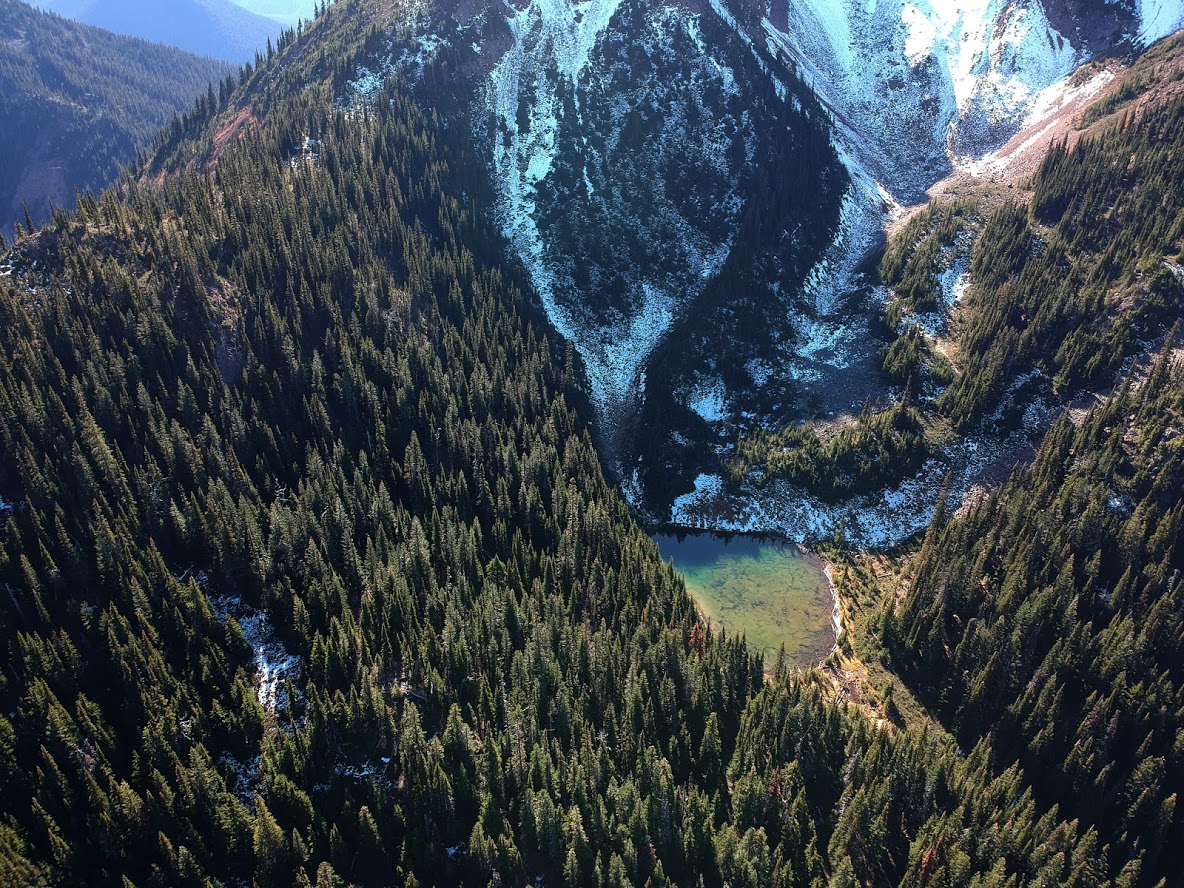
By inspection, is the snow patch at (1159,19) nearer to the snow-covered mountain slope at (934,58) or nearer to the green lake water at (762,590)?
the snow-covered mountain slope at (934,58)

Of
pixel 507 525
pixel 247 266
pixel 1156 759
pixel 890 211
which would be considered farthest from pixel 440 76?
pixel 1156 759

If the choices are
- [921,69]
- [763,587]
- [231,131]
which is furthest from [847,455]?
[231,131]

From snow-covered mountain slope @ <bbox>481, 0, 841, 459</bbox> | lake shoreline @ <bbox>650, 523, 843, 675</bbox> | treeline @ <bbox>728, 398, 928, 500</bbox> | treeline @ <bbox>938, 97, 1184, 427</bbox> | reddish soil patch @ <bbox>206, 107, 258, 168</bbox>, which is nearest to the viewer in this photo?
lake shoreline @ <bbox>650, 523, 843, 675</bbox>

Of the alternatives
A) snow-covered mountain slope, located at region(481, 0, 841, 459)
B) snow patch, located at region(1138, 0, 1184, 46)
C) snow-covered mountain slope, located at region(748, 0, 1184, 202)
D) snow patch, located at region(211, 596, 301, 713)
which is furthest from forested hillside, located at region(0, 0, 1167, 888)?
snow patch, located at region(1138, 0, 1184, 46)

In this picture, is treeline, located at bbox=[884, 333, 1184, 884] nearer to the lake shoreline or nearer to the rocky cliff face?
the lake shoreline

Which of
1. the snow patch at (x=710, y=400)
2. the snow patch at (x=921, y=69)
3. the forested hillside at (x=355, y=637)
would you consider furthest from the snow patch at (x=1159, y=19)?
the forested hillside at (x=355, y=637)

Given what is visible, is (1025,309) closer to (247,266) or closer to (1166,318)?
(1166,318)
